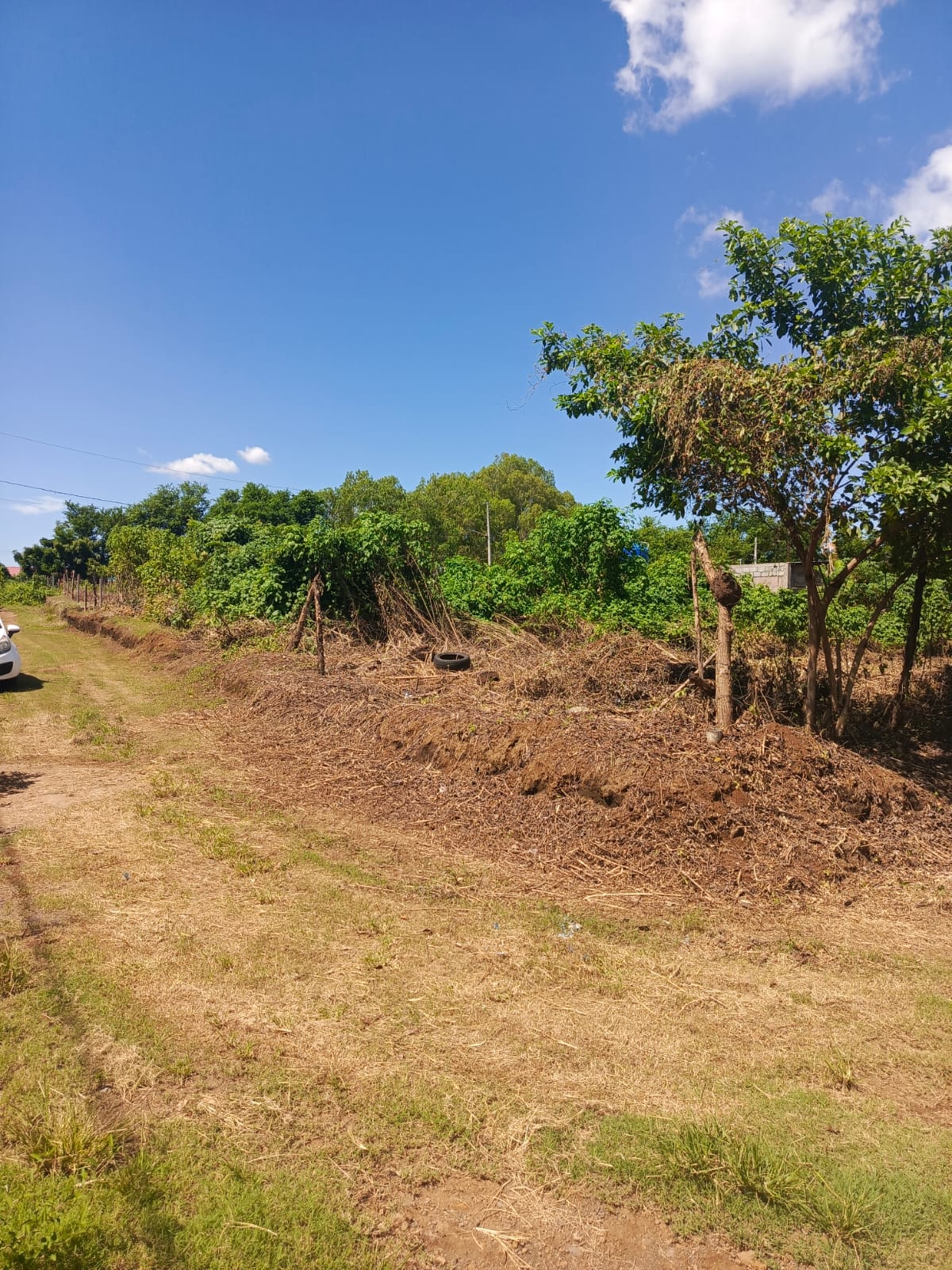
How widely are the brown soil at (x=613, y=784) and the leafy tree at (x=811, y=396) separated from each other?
51.8 inches

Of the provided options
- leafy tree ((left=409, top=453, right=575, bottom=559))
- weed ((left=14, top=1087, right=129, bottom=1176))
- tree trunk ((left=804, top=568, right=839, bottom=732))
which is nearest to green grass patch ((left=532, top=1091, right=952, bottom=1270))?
weed ((left=14, top=1087, right=129, bottom=1176))

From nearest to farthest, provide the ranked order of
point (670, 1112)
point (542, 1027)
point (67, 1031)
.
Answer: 1. point (670, 1112)
2. point (67, 1031)
3. point (542, 1027)

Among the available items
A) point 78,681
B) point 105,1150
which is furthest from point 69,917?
point 78,681

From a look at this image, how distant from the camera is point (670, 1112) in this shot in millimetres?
2855

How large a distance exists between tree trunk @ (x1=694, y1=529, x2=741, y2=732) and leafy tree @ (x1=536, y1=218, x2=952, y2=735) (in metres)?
0.78

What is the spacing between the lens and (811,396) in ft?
20.8

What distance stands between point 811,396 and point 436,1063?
595cm

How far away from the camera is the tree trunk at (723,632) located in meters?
6.61

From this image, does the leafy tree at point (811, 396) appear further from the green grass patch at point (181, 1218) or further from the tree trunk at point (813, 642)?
the green grass patch at point (181, 1218)

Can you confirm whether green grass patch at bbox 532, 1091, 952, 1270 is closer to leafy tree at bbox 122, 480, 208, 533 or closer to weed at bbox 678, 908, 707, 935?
weed at bbox 678, 908, 707, 935

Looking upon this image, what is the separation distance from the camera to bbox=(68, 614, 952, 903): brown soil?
17.5 feet

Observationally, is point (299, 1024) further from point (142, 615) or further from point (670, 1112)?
point (142, 615)

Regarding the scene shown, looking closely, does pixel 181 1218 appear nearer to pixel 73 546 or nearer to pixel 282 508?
pixel 282 508

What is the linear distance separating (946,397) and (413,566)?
11.2 metres
